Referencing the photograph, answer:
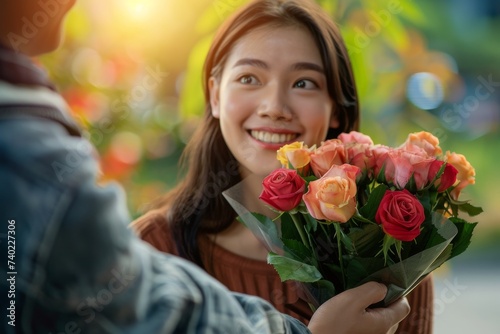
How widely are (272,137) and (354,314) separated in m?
A: 0.30

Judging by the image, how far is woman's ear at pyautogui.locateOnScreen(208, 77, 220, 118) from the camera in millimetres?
1000

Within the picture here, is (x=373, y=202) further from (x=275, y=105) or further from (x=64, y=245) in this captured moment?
(x=64, y=245)

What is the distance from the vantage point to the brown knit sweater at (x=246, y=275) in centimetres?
97

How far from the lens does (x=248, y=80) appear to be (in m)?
0.94

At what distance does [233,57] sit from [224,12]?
0.15 meters

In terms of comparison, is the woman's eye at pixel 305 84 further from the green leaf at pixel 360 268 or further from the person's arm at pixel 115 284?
the person's arm at pixel 115 284

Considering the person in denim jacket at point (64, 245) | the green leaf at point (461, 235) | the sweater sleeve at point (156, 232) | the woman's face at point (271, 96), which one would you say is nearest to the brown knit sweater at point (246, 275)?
the sweater sleeve at point (156, 232)

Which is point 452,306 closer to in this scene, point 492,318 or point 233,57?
point 492,318

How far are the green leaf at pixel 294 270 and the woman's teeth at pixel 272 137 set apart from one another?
0.75 ft

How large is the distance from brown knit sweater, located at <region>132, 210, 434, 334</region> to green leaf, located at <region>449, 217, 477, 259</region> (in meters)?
0.24

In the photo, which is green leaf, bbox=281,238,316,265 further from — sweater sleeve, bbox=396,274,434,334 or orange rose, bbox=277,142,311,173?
sweater sleeve, bbox=396,274,434,334

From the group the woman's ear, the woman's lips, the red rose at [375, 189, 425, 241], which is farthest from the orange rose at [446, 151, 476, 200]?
the woman's ear

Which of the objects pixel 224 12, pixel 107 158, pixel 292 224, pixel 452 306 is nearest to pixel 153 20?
pixel 224 12

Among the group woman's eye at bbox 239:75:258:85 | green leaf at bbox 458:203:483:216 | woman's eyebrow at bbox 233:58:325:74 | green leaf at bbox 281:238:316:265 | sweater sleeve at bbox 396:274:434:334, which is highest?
woman's eyebrow at bbox 233:58:325:74
